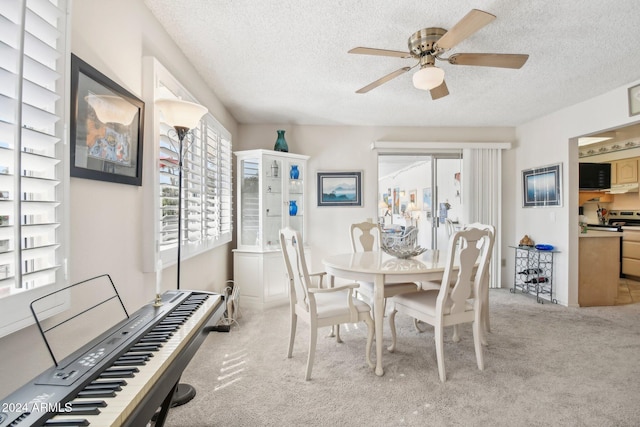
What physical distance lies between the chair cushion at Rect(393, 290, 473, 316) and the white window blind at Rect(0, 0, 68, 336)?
2142 millimetres

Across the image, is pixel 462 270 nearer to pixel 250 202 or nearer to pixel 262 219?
pixel 262 219

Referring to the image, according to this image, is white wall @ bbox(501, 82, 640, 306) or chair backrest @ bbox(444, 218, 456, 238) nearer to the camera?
white wall @ bbox(501, 82, 640, 306)

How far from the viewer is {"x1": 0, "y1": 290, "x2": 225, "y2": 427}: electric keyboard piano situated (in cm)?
71

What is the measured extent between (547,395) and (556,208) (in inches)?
113

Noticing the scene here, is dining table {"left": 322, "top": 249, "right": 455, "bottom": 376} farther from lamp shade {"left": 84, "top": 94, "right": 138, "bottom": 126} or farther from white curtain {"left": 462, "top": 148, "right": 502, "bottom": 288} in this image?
white curtain {"left": 462, "top": 148, "right": 502, "bottom": 288}

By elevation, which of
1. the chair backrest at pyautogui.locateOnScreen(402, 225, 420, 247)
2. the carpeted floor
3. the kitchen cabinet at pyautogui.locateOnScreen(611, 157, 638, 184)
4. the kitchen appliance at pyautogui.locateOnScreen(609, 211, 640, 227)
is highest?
the kitchen cabinet at pyautogui.locateOnScreen(611, 157, 638, 184)

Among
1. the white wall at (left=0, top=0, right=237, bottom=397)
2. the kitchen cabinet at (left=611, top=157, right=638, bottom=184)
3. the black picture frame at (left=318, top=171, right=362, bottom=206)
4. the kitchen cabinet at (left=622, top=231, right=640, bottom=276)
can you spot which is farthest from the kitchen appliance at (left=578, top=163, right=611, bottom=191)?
the white wall at (left=0, top=0, right=237, bottom=397)

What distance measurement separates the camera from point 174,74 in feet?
7.95

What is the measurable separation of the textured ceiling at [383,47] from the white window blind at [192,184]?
1.46ft

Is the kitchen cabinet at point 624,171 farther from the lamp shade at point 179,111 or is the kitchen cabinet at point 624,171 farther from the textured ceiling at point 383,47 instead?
the lamp shade at point 179,111

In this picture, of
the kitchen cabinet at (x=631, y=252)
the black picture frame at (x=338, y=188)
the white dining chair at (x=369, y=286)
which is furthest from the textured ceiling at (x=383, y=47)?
the kitchen cabinet at (x=631, y=252)

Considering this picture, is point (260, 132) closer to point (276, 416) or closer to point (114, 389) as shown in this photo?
point (276, 416)

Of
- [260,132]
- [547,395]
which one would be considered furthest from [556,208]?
[260,132]

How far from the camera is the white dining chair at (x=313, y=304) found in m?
2.21
